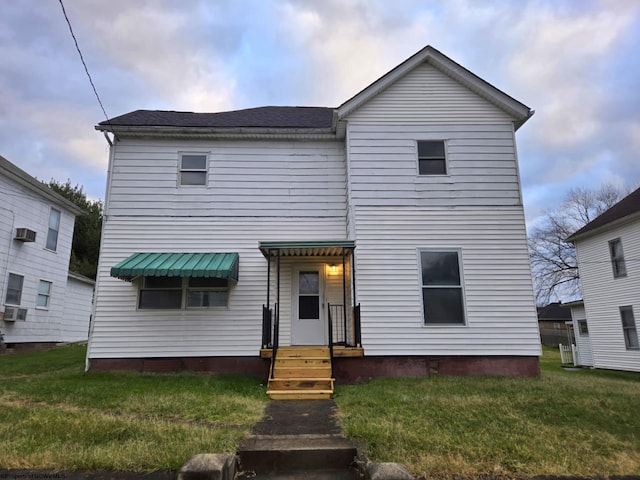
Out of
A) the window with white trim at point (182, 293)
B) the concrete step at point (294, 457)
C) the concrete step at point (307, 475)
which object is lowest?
the concrete step at point (307, 475)

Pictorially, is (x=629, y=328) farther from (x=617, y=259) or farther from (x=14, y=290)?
(x=14, y=290)

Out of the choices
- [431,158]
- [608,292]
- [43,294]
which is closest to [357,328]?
[431,158]

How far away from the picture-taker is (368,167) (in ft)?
30.4

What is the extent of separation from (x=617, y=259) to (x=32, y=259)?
23072 mm

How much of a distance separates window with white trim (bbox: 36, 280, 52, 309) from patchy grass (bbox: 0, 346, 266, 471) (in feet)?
29.0

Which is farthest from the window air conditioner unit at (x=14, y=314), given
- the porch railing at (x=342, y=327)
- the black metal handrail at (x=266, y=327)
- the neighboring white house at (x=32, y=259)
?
the porch railing at (x=342, y=327)

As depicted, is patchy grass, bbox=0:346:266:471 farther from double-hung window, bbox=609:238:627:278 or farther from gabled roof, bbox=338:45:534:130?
double-hung window, bbox=609:238:627:278

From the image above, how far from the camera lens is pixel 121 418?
472 centimetres

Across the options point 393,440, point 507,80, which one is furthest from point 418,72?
point 507,80

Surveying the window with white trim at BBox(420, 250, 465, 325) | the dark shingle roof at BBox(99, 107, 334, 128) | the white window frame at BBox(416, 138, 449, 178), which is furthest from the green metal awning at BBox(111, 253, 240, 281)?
the white window frame at BBox(416, 138, 449, 178)

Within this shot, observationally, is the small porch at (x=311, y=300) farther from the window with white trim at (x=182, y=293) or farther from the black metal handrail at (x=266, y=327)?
the window with white trim at (x=182, y=293)

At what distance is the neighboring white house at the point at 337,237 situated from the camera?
8508mm

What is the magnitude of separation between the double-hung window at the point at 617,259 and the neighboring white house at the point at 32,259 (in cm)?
2262

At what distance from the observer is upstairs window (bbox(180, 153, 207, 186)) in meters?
9.80
